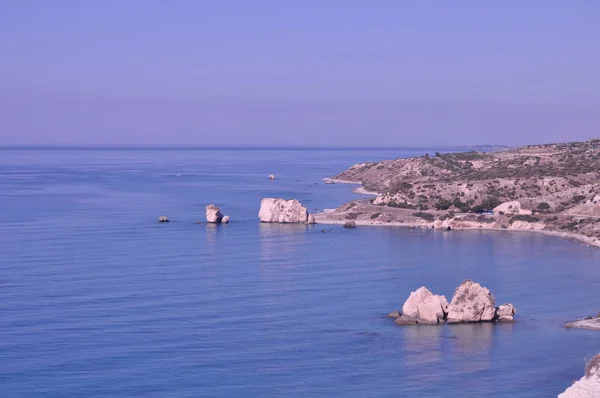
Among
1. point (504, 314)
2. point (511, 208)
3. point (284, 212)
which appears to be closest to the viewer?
point (504, 314)

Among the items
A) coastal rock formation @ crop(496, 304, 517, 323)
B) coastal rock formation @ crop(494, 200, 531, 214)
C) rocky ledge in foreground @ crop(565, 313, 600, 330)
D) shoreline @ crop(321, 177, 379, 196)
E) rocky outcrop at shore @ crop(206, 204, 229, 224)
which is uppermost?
shoreline @ crop(321, 177, 379, 196)

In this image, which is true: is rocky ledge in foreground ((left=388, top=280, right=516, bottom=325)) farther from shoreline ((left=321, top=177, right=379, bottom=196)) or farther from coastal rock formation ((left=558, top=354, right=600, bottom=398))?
shoreline ((left=321, top=177, right=379, bottom=196))

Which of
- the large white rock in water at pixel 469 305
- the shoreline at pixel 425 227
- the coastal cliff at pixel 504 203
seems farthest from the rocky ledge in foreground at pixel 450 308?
the coastal cliff at pixel 504 203

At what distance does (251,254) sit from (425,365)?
31933 mm

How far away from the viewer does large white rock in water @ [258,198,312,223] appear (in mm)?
91750

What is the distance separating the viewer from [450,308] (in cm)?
4744

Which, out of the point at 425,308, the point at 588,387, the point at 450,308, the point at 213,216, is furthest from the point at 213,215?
the point at 588,387

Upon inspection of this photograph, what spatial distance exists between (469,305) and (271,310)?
10.7 m

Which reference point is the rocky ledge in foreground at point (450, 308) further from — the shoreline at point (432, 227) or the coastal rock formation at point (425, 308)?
the shoreline at point (432, 227)

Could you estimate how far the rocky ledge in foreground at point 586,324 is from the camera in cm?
4631

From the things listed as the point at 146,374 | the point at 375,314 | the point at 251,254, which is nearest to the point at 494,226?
the point at 251,254

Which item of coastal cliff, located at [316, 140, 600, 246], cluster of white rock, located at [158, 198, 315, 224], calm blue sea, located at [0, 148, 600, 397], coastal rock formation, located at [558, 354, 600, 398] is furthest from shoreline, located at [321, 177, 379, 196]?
coastal rock formation, located at [558, 354, 600, 398]

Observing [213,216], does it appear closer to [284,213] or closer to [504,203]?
[284,213]

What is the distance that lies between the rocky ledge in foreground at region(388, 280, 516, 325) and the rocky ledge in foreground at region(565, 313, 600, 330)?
157 inches
